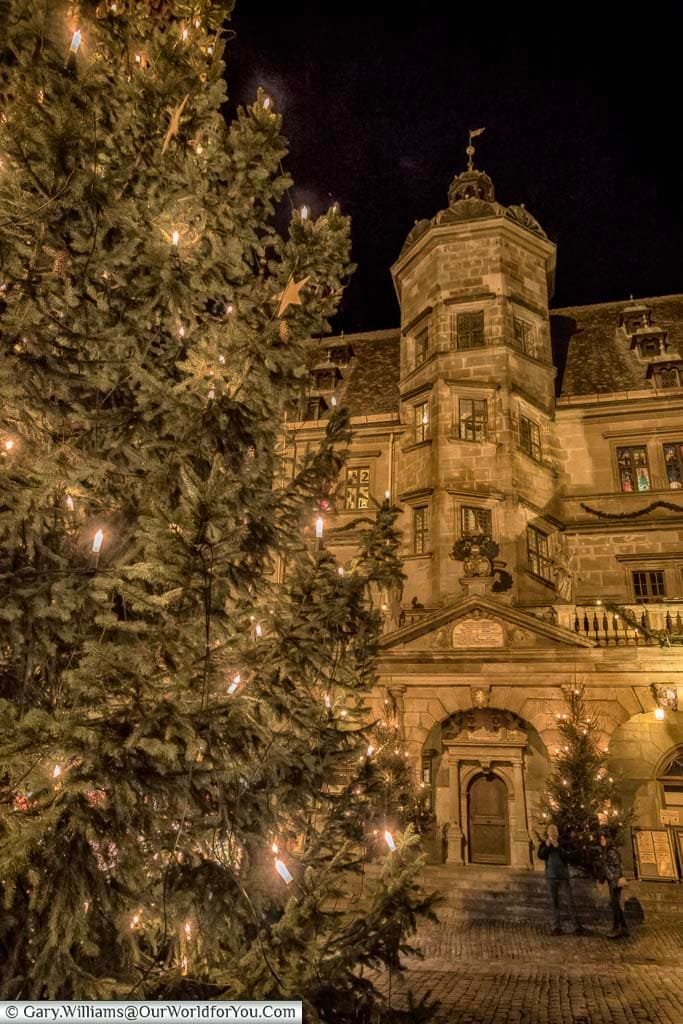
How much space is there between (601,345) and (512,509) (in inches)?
395

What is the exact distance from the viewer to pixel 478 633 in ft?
61.3

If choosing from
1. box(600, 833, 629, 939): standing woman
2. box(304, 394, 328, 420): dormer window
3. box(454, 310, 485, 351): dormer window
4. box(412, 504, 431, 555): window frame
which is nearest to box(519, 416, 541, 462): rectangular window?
box(454, 310, 485, 351): dormer window

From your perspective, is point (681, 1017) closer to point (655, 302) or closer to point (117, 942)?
point (117, 942)

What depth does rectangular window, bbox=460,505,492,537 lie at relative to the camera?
69.9 feet

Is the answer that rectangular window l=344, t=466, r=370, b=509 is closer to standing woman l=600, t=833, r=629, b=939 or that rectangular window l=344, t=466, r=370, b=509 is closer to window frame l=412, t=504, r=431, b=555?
window frame l=412, t=504, r=431, b=555

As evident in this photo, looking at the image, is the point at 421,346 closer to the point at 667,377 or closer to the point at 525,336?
the point at 525,336

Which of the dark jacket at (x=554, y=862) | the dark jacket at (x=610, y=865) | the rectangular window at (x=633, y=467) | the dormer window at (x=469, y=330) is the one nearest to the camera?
the dark jacket at (x=610, y=865)

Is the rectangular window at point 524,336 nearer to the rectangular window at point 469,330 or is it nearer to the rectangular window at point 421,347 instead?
the rectangular window at point 469,330

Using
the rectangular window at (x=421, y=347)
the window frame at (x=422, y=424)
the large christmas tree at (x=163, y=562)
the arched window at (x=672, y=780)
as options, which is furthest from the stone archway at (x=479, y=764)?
the large christmas tree at (x=163, y=562)

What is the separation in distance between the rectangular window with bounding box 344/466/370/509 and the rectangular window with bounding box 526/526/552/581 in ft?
19.6

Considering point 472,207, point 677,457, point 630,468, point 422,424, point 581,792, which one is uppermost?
point 472,207

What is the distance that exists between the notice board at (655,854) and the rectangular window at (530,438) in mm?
11926

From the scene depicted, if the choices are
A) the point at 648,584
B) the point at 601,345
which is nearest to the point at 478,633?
the point at 648,584

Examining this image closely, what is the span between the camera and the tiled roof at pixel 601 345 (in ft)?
81.4
